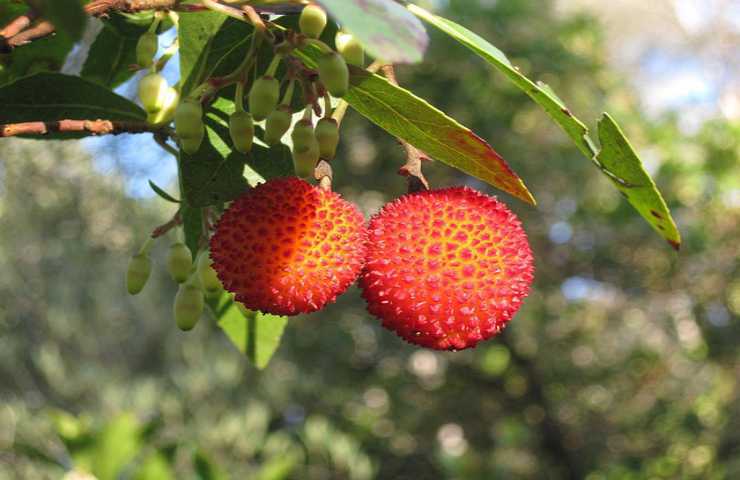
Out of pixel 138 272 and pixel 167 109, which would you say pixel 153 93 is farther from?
pixel 138 272

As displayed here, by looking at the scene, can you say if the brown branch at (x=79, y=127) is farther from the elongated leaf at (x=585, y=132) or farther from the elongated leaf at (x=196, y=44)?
the elongated leaf at (x=585, y=132)

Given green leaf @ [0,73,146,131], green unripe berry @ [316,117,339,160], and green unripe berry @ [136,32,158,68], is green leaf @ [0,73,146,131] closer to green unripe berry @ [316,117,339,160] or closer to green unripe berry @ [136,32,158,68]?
green unripe berry @ [136,32,158,68]

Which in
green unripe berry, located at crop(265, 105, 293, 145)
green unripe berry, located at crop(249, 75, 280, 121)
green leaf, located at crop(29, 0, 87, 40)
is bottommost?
green unripe berry, located at crop(265, 105, 293, 145)

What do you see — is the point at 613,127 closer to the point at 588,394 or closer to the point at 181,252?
the point at 181,252

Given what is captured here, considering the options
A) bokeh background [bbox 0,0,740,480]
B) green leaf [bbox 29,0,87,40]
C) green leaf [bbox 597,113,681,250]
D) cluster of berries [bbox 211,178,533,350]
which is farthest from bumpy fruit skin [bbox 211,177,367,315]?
bokeh background [bbox 0,0,740,480]

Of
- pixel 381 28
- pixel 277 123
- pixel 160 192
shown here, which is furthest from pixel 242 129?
pixel 381 28
